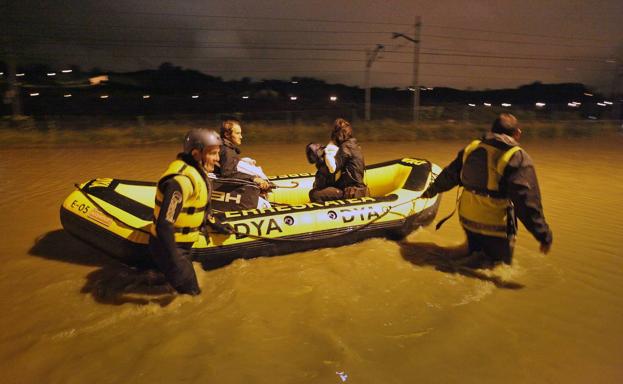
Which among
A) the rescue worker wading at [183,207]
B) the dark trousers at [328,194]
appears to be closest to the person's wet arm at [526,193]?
the dark trousers at [328,194]

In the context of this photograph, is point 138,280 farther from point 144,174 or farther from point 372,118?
point 372,118

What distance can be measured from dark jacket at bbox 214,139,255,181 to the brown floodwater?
0.98m

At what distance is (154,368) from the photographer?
272 centimetres

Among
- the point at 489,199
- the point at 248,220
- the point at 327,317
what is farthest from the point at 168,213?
the point at 489,199

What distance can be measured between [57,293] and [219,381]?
200 cm

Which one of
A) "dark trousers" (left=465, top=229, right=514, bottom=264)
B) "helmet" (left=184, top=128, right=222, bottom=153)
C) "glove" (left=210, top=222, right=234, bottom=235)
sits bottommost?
"dark trousers" (left=465, top=229, right=514, bottom=264)

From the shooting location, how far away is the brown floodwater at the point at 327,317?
272 cm

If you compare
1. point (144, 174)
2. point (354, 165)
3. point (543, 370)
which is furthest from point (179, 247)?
point (144, 174)

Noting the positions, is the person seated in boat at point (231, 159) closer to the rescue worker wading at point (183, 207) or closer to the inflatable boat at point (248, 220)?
the inflatable boat at point (248, 220)

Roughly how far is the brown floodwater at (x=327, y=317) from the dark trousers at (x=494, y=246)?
152 millimetres

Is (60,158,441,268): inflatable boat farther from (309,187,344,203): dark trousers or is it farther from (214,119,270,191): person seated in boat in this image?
(309,187,344,203): dark trousers

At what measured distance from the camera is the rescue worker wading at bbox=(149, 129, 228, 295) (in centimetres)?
291

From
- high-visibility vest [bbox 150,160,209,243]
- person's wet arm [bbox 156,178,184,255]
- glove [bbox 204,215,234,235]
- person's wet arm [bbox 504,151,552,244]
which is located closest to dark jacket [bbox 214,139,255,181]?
glove [bbox 204,215,234,235]

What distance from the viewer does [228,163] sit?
4.57 m
